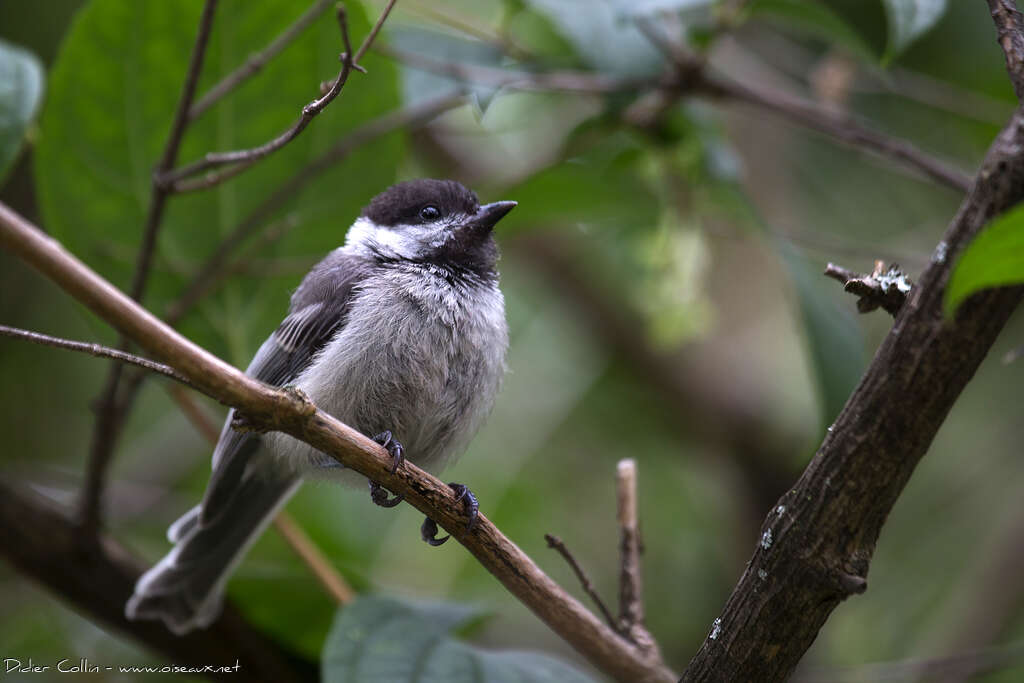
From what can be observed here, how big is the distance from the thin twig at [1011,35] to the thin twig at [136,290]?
4.94 ft

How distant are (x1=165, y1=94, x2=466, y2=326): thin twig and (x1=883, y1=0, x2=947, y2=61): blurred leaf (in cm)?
123

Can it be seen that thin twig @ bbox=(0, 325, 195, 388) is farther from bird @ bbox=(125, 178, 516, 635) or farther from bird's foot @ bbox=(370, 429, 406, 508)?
bird @ bbox=(125, 178, 516, 635)

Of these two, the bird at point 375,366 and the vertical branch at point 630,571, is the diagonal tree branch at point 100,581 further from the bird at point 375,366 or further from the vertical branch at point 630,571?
the vertical branch at point 630,571

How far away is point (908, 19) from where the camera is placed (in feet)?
6.66

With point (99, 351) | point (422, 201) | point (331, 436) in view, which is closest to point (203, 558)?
point (422, 201)

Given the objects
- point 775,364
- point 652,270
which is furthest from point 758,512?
point 652,270

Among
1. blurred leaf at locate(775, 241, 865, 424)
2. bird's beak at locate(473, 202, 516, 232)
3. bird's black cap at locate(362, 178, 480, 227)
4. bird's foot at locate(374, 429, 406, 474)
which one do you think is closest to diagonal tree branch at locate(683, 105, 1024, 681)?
bird's foot at locate(374, 429, 406, 474)

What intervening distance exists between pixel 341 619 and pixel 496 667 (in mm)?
396

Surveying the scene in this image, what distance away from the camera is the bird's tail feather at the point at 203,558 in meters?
2.57

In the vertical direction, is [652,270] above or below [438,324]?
above

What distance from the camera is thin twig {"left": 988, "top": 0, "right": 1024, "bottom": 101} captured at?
1.39m

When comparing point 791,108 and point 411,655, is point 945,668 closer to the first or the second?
point 411,655

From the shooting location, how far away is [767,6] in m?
2.85

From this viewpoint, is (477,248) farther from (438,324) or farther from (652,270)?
(652,270)
